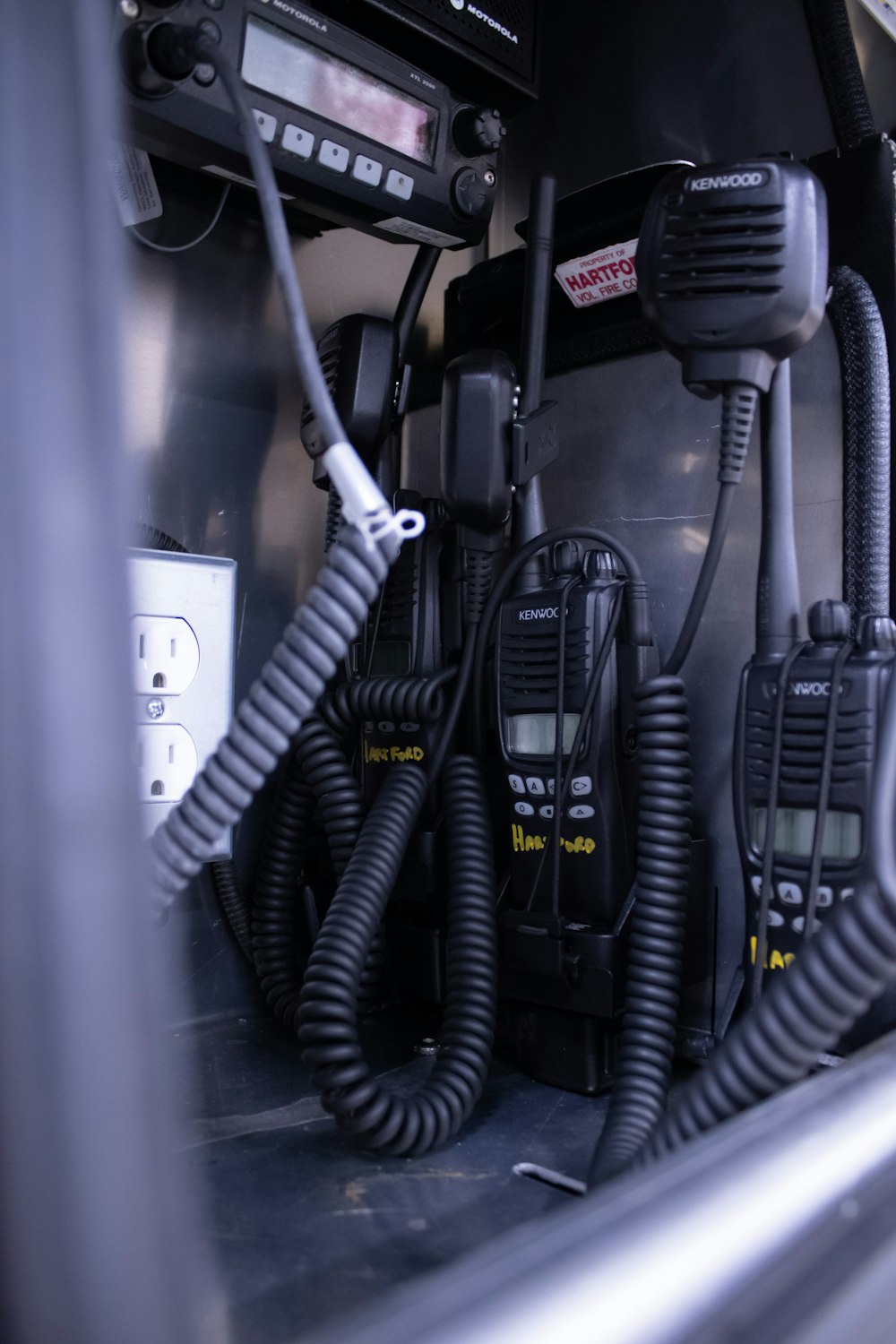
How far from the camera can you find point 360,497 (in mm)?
439

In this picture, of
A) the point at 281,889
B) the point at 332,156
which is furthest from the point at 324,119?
the point at 281,889

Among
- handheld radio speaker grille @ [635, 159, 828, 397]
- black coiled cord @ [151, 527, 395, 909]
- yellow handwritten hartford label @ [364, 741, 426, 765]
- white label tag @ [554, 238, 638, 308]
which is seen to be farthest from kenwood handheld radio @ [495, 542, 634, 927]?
black coiled cord @ [151, 527, 395, 909]

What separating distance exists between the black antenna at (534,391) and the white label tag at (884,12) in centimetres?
40

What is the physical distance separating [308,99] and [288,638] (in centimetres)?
70

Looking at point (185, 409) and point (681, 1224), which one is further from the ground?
point (185, 409)

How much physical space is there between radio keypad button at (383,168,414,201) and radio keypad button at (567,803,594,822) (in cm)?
64

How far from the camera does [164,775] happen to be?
2.80 ft

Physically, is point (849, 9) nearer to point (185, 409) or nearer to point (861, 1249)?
point (185, 409)

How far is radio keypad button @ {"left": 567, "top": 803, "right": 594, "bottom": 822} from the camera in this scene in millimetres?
923

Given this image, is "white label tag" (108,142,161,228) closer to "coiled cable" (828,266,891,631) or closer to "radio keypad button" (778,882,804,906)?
"coiled cable" (828,266,891,631)

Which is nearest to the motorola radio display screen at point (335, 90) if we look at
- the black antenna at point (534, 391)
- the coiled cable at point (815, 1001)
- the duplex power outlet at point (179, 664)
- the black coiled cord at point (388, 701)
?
the black antenna at point (534, 391)

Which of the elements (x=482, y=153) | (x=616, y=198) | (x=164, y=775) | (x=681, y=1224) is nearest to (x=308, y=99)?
(x=482, y=153)

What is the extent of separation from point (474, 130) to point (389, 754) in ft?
2.18

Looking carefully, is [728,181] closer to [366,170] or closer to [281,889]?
[366,170]
